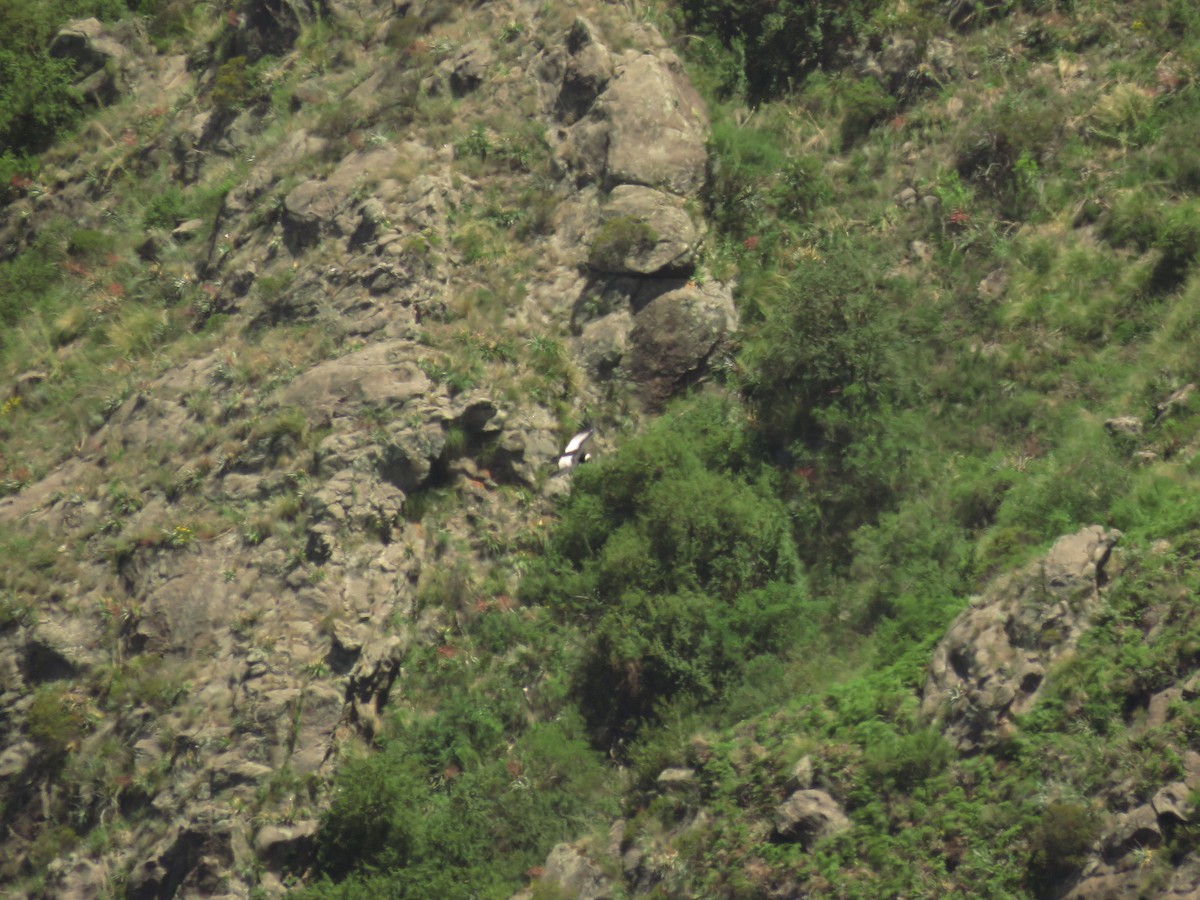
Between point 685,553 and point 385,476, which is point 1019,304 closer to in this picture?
point 685,553

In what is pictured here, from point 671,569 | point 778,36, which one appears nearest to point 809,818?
point 671,569

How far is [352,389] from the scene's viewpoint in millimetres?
23000

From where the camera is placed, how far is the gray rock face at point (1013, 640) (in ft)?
54.3

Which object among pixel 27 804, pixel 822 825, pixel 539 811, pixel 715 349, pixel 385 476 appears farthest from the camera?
pixel 715 349

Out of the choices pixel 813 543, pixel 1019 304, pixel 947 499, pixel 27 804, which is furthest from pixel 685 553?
pixel 27 804

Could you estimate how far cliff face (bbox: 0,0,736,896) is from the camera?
798 inches

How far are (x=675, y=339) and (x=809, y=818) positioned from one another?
9.82 meters

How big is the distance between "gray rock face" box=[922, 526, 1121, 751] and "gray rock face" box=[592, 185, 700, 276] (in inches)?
362

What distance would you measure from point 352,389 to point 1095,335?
477 inches

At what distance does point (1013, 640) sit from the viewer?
56.0 feet

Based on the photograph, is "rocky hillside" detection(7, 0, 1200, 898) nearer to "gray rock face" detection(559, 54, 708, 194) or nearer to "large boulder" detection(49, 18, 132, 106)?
"gray rock face" detection(559, 54, 708, 194)

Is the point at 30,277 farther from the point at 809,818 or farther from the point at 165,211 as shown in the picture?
the point at 809,818

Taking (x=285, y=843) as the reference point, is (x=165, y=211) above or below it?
above

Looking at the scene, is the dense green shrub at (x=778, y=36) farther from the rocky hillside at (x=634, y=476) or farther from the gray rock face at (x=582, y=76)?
the gray rock face at (x=582, y=76)
